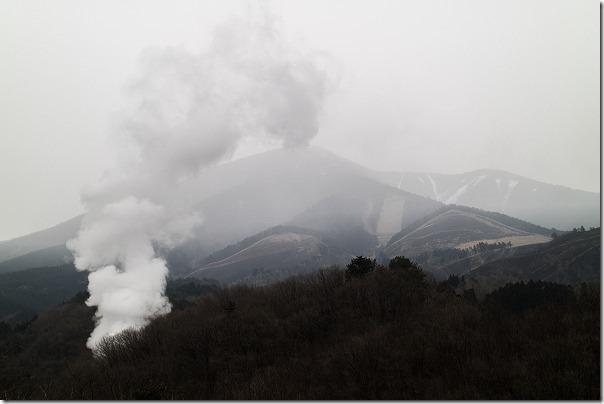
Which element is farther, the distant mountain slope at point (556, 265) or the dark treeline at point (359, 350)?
the distant mountain slope at point (556, 265)

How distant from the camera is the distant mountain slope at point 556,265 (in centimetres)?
12350

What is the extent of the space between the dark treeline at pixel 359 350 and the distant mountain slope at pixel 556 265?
90.9 m

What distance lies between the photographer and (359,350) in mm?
24469

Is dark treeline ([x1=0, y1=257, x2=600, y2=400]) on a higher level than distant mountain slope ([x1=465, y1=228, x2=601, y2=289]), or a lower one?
higher

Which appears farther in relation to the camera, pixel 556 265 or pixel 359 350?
pixel 556 265

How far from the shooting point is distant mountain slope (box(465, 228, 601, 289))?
124 meters

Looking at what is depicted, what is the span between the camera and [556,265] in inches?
5285

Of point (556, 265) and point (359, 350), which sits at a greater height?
point (359, 350)

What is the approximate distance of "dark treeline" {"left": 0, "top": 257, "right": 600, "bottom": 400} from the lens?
55.5ft

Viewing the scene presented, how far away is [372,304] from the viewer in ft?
126

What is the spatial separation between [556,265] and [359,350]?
479ft

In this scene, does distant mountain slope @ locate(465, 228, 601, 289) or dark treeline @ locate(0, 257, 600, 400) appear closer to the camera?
dark treeline @ locate(0, 257, 600, 400)

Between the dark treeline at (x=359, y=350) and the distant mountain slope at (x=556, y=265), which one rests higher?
the dark treeline at (x=359, y=350)

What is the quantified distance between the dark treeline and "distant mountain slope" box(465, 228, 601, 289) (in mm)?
90904
